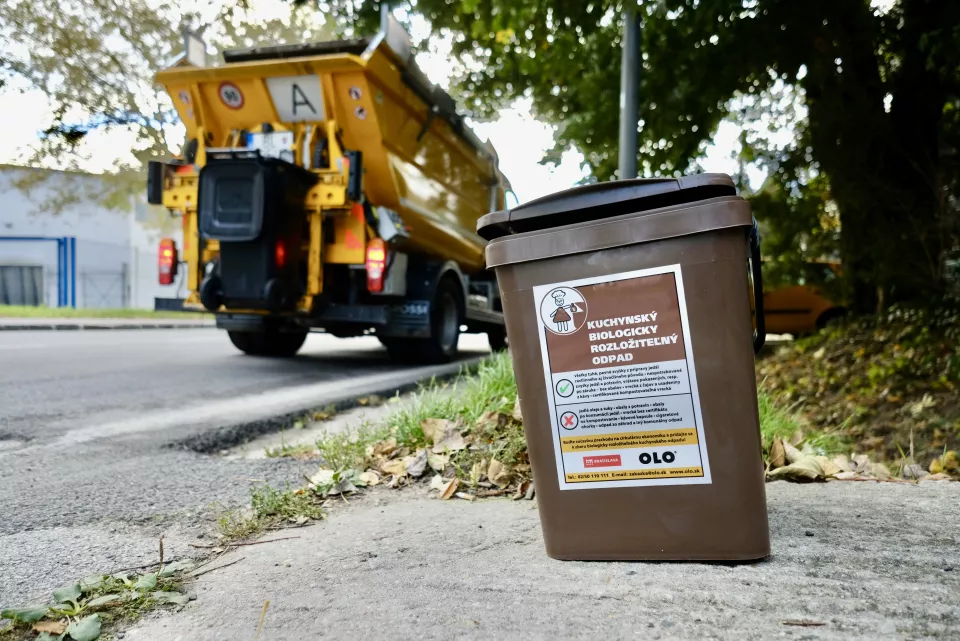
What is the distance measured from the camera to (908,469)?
3.69m

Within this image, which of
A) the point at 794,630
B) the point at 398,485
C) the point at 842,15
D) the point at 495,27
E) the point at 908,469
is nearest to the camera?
the point at 794,630

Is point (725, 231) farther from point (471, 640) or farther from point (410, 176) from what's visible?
point (410, 176)

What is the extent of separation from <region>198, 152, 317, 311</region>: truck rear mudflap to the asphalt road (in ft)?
2.58

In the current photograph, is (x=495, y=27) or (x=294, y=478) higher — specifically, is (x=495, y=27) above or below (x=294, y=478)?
above

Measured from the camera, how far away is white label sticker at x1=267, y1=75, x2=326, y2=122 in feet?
24.3

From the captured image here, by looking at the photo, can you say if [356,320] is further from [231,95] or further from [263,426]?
[263,426]

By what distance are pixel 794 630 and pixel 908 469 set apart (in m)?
2.36

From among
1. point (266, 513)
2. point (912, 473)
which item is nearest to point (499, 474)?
point (266, 513)

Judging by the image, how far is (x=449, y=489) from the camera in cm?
320

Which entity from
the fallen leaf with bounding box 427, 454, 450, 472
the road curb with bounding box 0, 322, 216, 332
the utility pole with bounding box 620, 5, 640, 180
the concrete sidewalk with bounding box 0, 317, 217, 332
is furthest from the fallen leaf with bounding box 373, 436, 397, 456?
the road curb with bounding box 0, 322, 216, 332

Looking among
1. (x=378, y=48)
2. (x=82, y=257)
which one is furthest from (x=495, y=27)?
(x=82, y=257)

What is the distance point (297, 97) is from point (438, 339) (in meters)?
3.04

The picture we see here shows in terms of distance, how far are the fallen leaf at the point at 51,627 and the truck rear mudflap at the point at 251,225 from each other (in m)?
5.26

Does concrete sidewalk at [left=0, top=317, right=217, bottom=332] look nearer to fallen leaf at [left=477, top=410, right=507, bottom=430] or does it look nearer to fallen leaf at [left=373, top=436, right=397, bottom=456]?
fallen leaf at [left=373, top=436, right=397, bottom=456]
